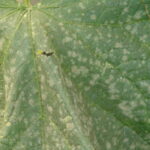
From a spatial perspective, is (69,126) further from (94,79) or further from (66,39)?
(66,39)

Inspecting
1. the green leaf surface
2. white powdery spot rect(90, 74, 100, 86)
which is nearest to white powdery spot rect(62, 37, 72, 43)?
the green leaf surface

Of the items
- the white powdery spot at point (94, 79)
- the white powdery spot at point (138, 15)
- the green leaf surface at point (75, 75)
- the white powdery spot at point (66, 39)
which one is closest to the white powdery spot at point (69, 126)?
the green leaf surface at point (75, 75)

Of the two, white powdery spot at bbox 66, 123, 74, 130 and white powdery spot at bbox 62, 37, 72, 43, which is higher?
white powdery spot at bbox 62, 37, 72, 43

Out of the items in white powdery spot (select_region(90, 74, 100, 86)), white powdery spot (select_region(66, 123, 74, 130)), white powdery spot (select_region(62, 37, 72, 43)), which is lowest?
white powdery spot (select_region(66, 123, 74, 130))

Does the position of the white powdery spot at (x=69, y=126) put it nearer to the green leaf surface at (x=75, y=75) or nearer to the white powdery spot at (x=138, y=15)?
the green leaf surface at (x=75, y=75)

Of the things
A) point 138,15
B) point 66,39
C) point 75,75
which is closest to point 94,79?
point 75,75

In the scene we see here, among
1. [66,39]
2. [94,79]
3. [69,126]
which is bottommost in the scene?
[69,126]

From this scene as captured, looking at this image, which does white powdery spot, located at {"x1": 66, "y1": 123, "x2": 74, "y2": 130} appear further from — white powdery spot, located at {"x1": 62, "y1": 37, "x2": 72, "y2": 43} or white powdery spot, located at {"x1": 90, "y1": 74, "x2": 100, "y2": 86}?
white powdery spot, located at {"x1": 62, "y1": 37, "x2": 72, "y2": 43}

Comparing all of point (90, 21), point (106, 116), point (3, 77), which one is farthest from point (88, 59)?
point (3, 77)
